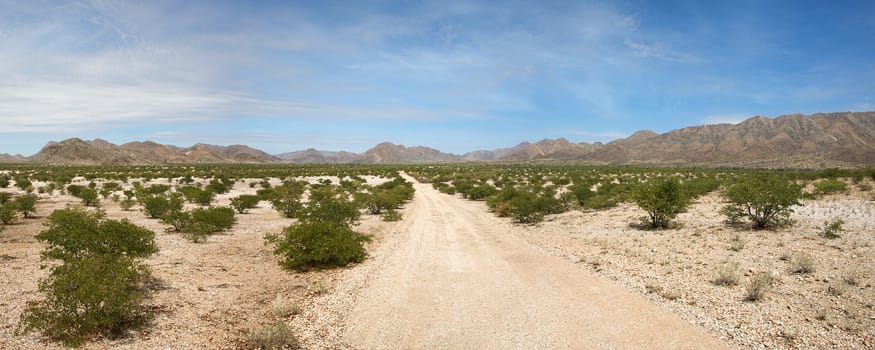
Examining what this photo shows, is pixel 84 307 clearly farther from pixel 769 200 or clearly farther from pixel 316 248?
pixel 769 200

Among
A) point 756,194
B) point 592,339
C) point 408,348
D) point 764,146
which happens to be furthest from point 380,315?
point 764,146

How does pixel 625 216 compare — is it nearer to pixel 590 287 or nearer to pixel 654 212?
pixel 654 212

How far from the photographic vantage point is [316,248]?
1370 cm

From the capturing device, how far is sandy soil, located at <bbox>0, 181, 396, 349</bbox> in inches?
304

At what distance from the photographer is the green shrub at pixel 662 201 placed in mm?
19562

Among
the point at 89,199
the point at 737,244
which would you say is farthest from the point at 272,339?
the point at 89,199

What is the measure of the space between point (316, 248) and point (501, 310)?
6763 millimetres

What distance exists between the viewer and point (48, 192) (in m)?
35.1

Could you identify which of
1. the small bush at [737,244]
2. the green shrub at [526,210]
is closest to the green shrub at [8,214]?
the green shrub at [526,210]

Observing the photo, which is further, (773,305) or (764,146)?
(764,146)

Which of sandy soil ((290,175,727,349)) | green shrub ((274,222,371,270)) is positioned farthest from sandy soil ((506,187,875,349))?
green shrub ((274,222,371,270))

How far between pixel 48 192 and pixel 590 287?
141 ft

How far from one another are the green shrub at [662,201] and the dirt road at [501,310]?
7.58 m

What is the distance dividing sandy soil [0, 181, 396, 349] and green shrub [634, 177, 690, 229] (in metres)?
12.5
